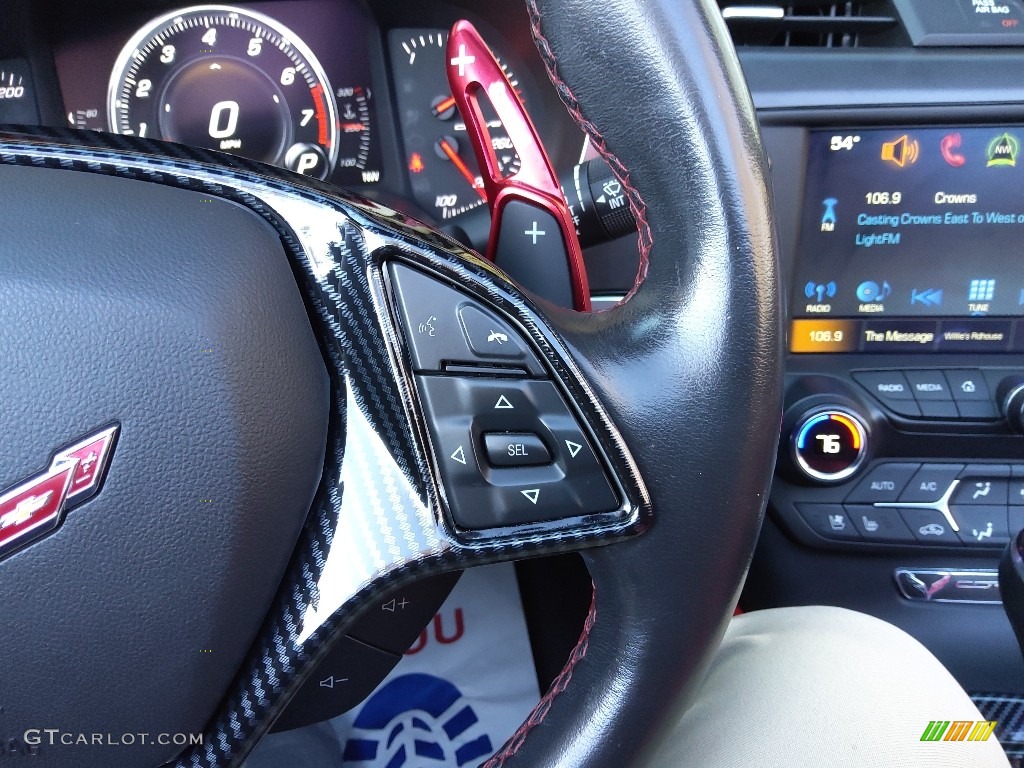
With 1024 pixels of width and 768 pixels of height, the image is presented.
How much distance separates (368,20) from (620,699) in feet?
3.73

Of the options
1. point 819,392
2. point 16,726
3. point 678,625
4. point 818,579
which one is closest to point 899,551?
point 818,579

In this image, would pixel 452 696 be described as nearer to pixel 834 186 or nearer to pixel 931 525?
pixel 931 525

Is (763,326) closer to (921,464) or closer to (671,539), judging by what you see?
(671,539)

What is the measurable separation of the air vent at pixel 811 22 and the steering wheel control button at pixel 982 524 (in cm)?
67

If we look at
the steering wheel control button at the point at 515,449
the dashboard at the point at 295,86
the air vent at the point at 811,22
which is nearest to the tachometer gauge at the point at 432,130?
the dashboard at the point at 295,86

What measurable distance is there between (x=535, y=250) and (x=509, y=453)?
298 mm

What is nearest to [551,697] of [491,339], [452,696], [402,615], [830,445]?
[402,615]

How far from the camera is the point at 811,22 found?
4.27 ft

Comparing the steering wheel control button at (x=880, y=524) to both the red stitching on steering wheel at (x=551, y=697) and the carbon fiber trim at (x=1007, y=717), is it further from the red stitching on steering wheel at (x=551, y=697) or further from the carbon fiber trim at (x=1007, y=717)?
the red stitching on steering wheel at (x=551, y=697)

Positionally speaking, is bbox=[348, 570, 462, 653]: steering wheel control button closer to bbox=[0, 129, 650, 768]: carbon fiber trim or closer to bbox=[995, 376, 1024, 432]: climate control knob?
bbox=[0, 129, 650, 768]: carbon fiber trim

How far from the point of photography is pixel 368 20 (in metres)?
1.42

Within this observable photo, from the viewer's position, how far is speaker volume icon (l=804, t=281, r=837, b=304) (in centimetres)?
134

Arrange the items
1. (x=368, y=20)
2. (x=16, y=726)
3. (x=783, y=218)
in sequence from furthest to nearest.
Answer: (x=368, y=20) < (x=783, y=218) < (x=16, y=726)

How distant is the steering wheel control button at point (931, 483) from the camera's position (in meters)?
1.36
